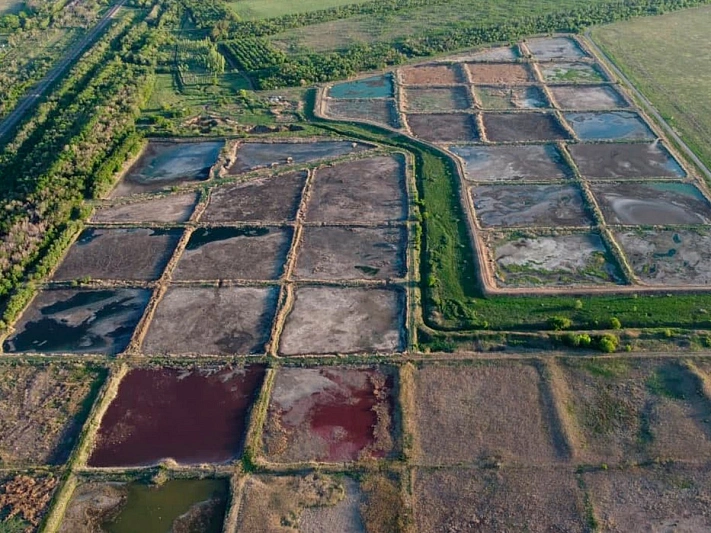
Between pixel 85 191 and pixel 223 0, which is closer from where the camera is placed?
pixel 85 191

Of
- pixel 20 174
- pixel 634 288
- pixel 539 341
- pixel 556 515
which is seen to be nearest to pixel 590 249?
→ pixel 634 288

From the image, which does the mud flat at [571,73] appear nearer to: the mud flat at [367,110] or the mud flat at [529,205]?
the mud flat at [367,110]

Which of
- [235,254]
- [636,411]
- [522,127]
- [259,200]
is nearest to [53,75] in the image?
[259,200]

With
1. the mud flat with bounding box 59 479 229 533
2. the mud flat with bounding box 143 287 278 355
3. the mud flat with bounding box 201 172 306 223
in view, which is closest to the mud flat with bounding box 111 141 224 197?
the mud flat with bounding box 201 172 306 223

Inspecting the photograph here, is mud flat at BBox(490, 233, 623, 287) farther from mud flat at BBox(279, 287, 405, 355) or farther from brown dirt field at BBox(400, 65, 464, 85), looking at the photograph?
brown dirt field at BBox(400, 65, 464, 85)

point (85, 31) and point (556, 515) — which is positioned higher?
point (85, 31)

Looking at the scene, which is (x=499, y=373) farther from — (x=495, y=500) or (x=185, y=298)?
(x=185, y=298)
